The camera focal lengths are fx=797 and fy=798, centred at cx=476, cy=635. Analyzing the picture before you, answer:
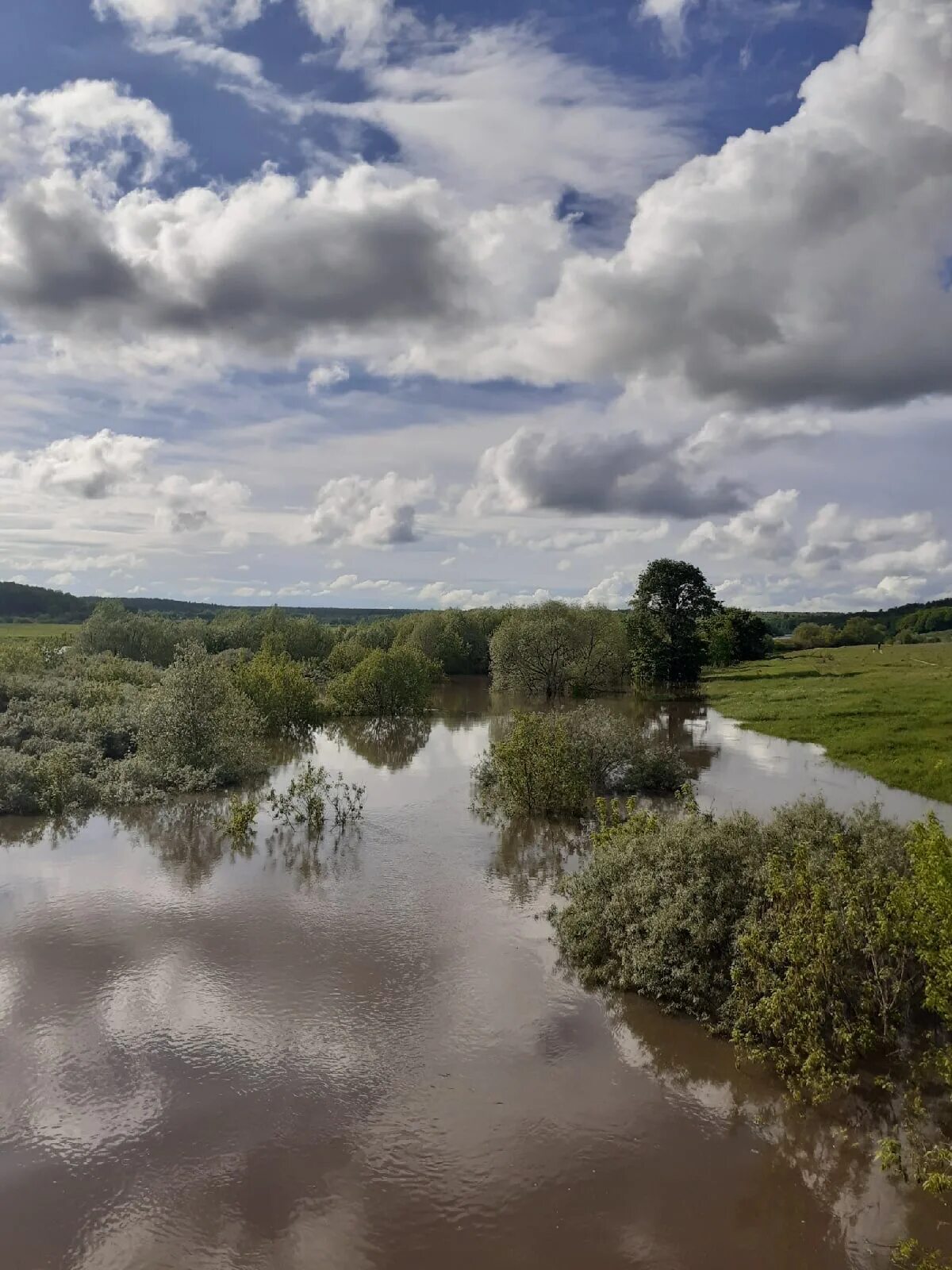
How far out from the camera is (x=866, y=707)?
50.6 meters

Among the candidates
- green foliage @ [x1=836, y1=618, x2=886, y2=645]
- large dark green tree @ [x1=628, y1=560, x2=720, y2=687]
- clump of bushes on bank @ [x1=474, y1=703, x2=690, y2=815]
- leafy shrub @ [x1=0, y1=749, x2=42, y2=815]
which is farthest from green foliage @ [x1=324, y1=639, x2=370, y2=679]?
green foliage @ [x1=836, y1=618, x2=886, y2=645]

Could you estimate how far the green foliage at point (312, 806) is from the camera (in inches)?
1088

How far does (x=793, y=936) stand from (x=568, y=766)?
15815mm

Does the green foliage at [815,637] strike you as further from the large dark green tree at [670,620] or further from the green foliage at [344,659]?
the green foliage at [344,659]

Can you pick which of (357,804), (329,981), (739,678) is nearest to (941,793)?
(357,804)

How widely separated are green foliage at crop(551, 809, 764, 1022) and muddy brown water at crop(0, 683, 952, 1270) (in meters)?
0.68

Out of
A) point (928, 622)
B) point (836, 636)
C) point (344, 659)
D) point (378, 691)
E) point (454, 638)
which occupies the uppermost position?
point (928, 622)

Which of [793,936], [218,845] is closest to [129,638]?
[218,845]

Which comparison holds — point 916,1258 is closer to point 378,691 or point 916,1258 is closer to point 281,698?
point 281,698

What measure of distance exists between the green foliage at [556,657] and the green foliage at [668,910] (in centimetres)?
5069

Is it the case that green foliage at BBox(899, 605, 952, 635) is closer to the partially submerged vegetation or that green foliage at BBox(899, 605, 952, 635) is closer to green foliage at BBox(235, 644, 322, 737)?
green foliage at BBox(235, 644, 322, 737)

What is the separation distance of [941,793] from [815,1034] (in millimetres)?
23323

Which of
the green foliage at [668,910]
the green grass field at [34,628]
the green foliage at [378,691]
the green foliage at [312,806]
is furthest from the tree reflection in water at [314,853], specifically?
the green grass field at [34,628]

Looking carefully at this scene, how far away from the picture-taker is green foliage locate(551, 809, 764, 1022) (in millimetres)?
15461
